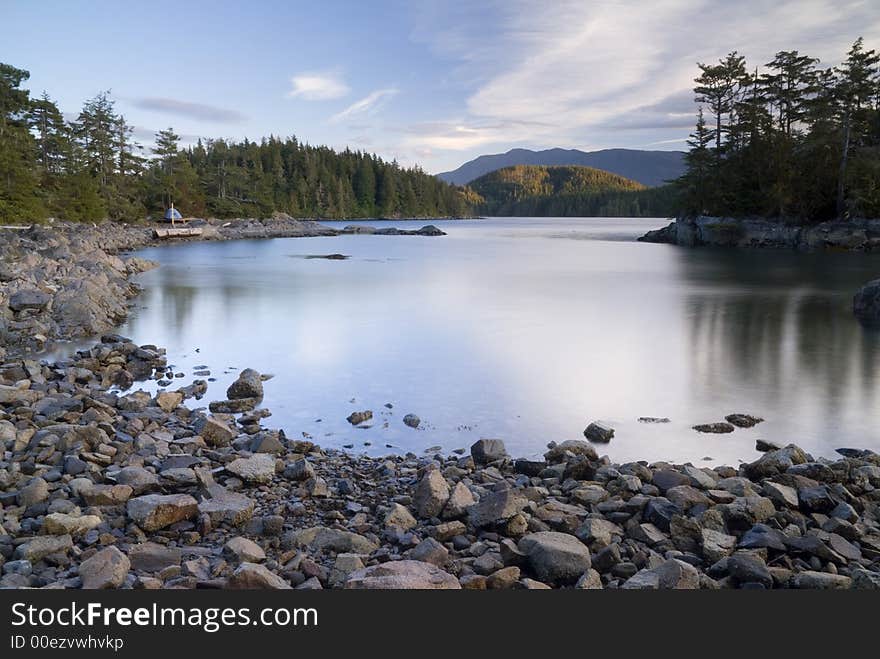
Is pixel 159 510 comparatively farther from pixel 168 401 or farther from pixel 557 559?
pixel 168 401

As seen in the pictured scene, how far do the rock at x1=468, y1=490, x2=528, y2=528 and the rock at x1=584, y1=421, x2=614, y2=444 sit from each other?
3227 mm

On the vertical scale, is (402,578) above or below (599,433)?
above

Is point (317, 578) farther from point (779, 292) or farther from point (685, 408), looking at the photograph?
point (779, 292)

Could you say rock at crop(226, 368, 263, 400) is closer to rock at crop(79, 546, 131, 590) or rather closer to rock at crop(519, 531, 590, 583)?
rock at crop(79, 546, 131, 590)

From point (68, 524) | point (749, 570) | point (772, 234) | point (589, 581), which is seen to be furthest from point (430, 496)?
point (772, 234)

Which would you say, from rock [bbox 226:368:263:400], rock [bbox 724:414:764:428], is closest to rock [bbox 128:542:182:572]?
rock [bbox 226:368:263:400]

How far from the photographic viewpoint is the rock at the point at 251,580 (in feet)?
13.1

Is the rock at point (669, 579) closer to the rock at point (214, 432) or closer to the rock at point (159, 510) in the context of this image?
the rock at point (159, 510)

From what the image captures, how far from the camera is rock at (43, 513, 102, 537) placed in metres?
4.71

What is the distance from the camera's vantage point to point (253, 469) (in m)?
6.22

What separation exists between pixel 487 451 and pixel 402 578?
327 centimetres

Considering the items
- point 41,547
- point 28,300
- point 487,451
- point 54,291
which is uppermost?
point 54,291

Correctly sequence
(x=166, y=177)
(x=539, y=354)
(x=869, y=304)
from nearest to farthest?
(x=539, y=354) → (x=869, y=304) → (x=166, y=177)

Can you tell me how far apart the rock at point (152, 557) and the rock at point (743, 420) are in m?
7.30
